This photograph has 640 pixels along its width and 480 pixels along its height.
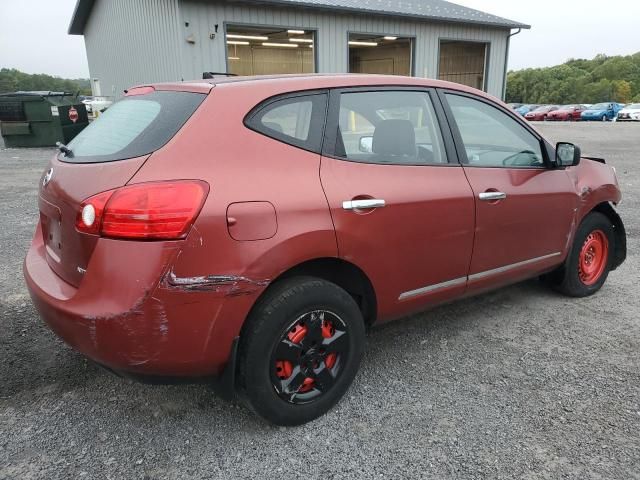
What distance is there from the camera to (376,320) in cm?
284

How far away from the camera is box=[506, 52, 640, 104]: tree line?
90.8m

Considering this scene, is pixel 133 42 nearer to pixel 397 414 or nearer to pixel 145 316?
pixel 145 316

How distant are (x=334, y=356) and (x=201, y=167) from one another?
115cm

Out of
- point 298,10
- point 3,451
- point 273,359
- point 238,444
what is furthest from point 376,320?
point 298,10

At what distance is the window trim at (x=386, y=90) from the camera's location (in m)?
2.56

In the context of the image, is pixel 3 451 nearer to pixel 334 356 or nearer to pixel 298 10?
pixel 334 356

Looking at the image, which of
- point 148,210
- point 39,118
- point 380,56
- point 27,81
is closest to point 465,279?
point 148,210

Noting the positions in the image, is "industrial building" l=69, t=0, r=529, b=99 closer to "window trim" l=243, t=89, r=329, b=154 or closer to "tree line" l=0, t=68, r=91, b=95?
"window trim" l=243, t=89, r=329, b=154

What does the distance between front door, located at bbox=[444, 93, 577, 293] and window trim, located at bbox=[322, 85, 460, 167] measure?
83mm

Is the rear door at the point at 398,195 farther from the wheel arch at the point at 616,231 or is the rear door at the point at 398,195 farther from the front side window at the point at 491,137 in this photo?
the wheel arch at the point at 616,231

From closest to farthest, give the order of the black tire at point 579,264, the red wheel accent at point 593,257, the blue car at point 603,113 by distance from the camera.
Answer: the black tire at point 579,264 → the red wheel accent at point 593,257 → the blue car at point 603,113

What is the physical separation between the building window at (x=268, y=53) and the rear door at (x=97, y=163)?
15466mm

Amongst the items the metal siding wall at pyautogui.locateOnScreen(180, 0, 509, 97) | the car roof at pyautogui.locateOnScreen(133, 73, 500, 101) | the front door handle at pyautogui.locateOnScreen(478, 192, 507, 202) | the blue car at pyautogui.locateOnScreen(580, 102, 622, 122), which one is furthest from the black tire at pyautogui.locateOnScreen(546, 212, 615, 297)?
the blue car at pyautogui.locateOnScreen(580, 102, 622, 122)

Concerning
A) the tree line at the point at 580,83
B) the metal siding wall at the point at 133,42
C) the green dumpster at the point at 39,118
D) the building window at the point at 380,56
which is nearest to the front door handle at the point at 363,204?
the metal siding wall at the point at 133,42
